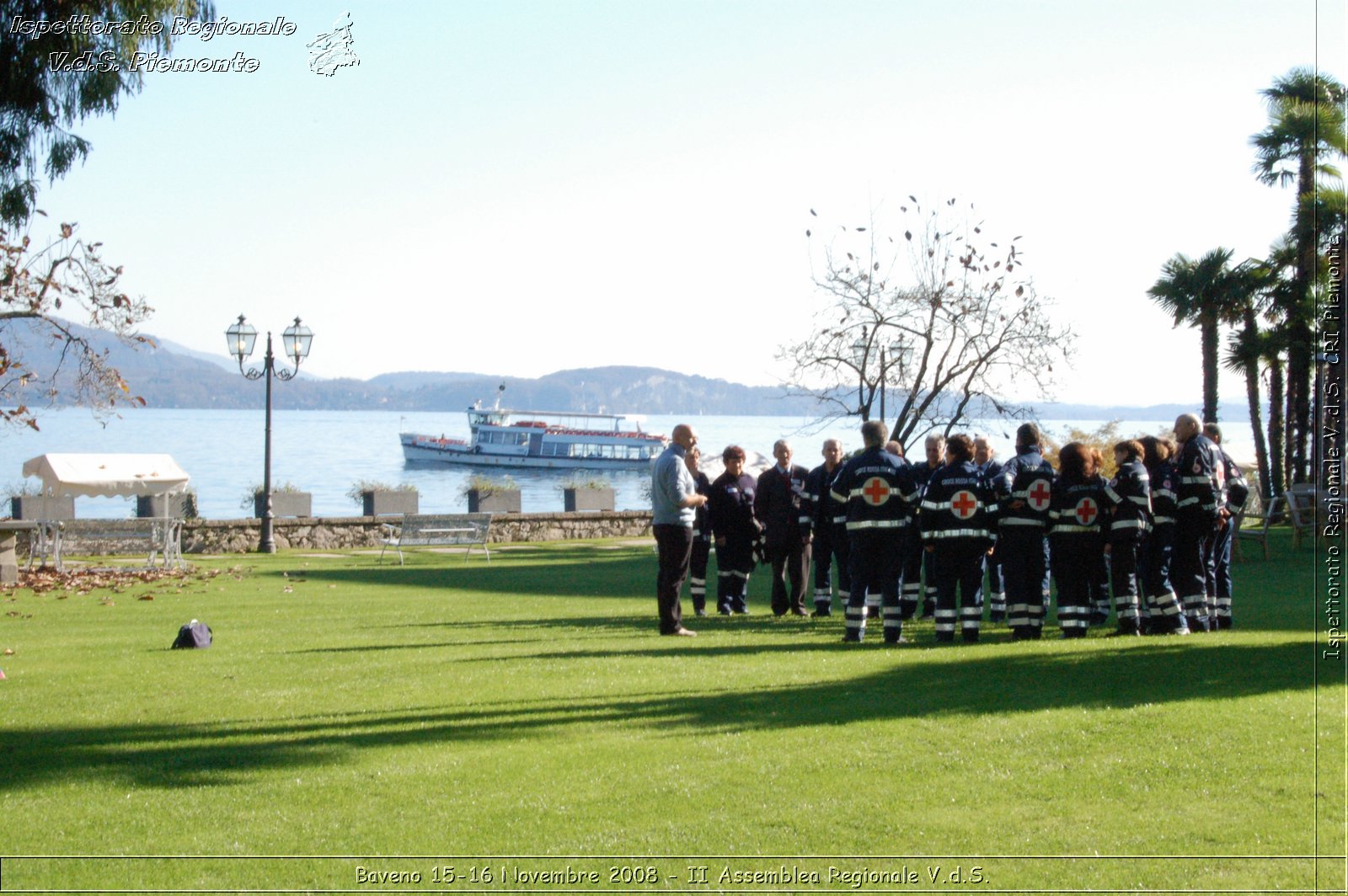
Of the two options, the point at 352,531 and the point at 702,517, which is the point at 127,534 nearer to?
the point at 352,531

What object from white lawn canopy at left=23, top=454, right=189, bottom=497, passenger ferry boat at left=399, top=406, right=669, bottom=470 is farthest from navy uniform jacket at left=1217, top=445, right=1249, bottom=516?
passenger ferry boat at left=399, top=406, right=669, bottom=470

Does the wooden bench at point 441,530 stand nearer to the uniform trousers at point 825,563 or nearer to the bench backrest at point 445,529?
the bench backrest at point 445,529

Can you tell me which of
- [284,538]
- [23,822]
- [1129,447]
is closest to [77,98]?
[23,822]

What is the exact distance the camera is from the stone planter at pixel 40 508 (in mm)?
26406

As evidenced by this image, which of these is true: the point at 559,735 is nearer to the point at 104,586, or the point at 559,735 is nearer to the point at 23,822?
the point at 23,822

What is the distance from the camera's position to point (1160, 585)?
1234cm

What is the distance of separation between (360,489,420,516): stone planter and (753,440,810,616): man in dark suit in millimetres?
17946

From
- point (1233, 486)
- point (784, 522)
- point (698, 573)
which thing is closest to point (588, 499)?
point (698, 573)

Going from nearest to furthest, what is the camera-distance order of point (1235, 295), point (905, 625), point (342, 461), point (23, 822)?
point (23, 822) → point (905, 625) → point (1235, 295) → point (342, 461)

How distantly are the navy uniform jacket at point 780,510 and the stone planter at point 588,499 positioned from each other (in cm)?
2065

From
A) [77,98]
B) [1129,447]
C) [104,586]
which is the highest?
[77,98]

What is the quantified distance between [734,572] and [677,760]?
7992mm

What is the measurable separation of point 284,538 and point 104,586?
8.97 m

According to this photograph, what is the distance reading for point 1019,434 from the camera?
1238 cm
